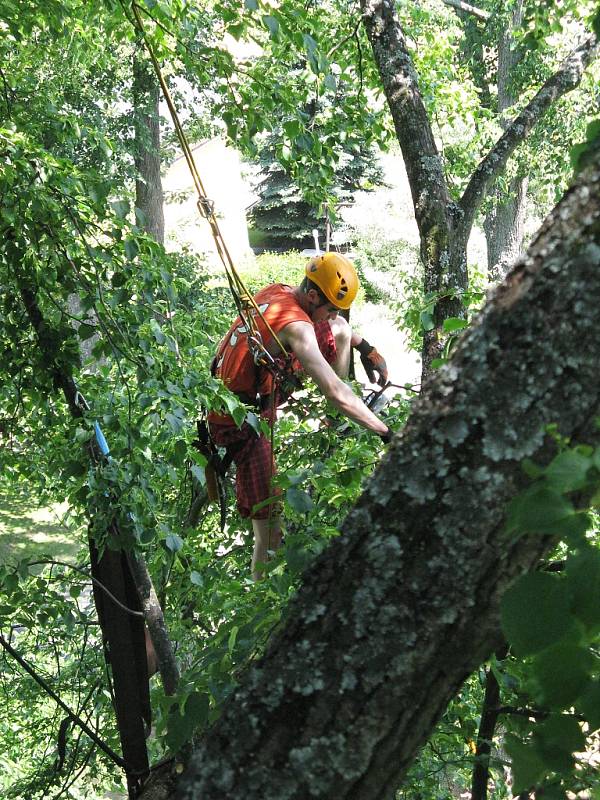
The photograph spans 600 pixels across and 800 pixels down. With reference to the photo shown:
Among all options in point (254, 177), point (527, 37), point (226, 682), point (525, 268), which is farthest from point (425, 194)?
point (254, 177)

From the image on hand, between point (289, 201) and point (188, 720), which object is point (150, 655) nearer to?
point (188, 720)

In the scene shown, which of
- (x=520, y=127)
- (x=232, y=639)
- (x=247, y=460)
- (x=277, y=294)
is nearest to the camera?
(x=232, y=639)

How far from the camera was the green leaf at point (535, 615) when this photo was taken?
668mm

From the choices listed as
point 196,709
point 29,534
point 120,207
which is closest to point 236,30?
point 120,207

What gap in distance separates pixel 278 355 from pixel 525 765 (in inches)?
107

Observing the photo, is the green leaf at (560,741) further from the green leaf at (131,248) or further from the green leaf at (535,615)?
the green leaf at (131,248)

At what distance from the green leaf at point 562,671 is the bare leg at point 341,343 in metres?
3.17

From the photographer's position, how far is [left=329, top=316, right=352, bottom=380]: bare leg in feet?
12.7

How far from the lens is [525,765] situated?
0.77 m

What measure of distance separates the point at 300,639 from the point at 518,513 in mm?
285

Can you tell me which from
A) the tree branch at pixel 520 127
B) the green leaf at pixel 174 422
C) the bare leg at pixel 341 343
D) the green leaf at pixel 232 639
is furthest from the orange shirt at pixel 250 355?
the green leaf at pixel 232 639

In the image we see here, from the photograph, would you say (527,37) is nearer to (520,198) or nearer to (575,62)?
(575,62)

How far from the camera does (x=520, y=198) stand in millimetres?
12461

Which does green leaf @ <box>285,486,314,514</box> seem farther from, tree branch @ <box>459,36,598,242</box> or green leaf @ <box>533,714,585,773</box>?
tree branch @ <box>459,36,598,242</box>
